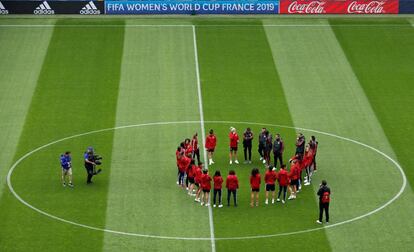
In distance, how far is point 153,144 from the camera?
53.7 meters

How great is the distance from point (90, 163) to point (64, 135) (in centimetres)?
676

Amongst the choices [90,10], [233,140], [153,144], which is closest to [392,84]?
[233,140]

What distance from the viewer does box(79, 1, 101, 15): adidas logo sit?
7300cm

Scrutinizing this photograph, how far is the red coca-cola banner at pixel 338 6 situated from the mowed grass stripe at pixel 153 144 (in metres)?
7.37

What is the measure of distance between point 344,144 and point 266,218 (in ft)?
31.4

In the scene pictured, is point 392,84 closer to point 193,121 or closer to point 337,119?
point 337,119

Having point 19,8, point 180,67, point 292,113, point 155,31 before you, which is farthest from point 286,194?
point 19,8

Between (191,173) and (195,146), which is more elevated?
(195,146)

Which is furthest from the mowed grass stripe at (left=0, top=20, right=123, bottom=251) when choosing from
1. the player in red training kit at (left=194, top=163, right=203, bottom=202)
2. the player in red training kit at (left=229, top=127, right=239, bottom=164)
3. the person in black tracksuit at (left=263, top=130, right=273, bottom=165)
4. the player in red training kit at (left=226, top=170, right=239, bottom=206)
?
the person in black tracksuit at (left=263, top=130, right=273, bottom=165)

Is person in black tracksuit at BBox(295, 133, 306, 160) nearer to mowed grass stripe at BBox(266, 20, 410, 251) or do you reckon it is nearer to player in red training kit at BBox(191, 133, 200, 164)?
mowed grass stripe at BBox(266, 20, 410, 251)

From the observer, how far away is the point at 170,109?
58.6 metres

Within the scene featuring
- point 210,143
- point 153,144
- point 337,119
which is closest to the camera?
point 210,143

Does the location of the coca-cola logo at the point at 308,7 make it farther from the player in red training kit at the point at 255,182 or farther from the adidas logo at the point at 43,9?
the player in red training kit at the point at 255,182

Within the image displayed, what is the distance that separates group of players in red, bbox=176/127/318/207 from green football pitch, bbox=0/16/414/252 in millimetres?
556
